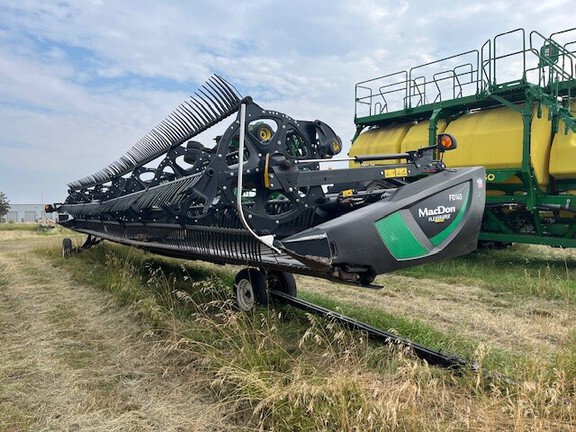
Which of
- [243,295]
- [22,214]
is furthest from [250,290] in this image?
[22,214]

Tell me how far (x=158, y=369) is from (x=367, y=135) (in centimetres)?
898

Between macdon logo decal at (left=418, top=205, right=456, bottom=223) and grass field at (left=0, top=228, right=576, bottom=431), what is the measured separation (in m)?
0.93

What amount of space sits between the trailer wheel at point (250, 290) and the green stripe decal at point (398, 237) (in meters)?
1.59

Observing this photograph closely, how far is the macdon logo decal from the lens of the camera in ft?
10.9

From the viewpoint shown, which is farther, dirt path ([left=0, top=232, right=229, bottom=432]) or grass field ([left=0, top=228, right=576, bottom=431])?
dirt path ([left=0, top=232, right=229, bottom=432])

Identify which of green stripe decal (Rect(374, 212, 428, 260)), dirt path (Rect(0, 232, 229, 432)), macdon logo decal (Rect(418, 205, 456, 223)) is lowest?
dirt path (Rect(0, 232, 229, 432))

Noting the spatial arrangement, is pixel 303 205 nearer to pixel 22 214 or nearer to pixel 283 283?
pixel 283 283

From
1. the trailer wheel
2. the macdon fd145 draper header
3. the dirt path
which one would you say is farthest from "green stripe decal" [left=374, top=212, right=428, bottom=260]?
the trailer wheel

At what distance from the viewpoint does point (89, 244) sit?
35.7ft

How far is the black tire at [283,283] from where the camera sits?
16.1 ft

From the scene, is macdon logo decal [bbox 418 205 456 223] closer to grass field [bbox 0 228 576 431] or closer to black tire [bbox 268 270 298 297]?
grass field [bbox 0 228 576 431]

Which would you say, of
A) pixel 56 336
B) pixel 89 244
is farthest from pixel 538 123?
pixel 89 244

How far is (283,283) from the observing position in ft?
16.1

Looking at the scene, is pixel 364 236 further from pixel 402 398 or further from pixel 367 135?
pixel 367 135
